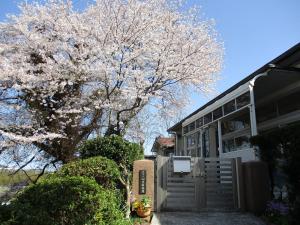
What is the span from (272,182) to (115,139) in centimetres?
434

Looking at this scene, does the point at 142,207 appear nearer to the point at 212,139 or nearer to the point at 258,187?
the point at 258,187

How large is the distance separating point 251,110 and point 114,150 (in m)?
4.01

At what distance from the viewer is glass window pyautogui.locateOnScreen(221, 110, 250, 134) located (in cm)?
1081

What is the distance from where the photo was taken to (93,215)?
5.06 metres

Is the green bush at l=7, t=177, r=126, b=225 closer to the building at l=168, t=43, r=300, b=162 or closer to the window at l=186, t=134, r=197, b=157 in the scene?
the building at l=168, t=43, r=300, b=162

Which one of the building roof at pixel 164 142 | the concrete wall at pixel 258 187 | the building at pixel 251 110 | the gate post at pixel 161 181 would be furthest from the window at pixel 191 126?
the building roof at pixel 164 142

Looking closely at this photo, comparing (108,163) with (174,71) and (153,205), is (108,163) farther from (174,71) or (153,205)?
(174,71)

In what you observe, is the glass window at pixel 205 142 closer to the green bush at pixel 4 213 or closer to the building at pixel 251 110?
the building at pixel 251 110

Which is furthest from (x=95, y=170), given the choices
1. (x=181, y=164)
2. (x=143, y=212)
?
(x=181, y=164)

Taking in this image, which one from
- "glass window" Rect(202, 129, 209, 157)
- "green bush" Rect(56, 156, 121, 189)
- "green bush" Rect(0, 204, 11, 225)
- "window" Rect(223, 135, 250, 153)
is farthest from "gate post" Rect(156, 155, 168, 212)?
"glass window" Rect(202, 129, 209, 157)

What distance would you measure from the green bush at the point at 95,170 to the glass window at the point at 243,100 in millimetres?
4361

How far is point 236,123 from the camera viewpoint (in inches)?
445

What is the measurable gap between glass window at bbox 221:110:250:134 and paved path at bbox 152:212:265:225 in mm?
3936

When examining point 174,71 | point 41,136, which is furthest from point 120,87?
point 41,136
